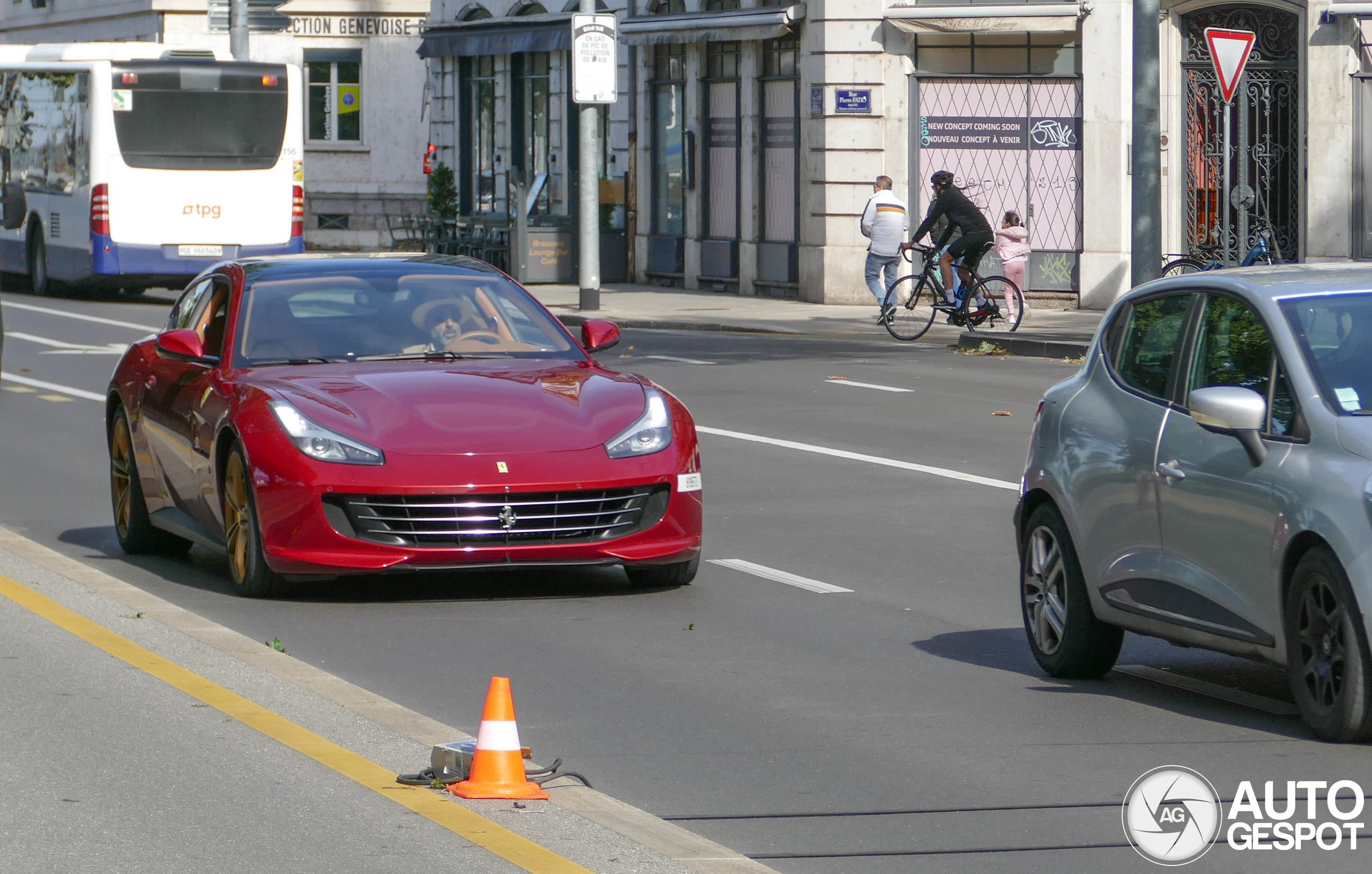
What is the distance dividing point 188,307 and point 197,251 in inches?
814

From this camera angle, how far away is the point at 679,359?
22.5 metres

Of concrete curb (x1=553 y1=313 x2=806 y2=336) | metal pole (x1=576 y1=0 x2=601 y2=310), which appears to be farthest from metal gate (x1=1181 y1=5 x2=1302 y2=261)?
metal pole (x1=576 y1=0 x2=601 y2=310)

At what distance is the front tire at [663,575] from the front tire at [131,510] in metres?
2.38

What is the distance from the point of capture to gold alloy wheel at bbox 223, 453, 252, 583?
9.39m

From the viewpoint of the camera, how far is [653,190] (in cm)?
3622

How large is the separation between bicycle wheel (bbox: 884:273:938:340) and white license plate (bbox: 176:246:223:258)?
10.4 metres

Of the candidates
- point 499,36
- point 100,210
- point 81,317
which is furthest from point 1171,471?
point 499,36

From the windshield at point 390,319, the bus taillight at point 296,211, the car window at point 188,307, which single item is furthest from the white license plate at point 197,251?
the windshield at point 390,319

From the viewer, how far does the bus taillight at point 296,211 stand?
32.2 metres

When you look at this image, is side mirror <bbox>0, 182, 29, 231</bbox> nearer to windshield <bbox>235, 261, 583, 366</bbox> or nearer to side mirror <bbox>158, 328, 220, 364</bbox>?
windshield <bbox>235, 261, 583, 366</bbox>

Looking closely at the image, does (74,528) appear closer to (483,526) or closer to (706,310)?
(483,526)

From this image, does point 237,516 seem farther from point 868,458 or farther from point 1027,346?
point 1027,346

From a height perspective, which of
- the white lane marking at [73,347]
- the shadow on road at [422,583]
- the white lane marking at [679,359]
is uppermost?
the white lane marking at [73,347]

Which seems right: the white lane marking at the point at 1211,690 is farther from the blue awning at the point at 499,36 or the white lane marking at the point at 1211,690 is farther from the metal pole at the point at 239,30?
the metal pole at the point at 239,30
